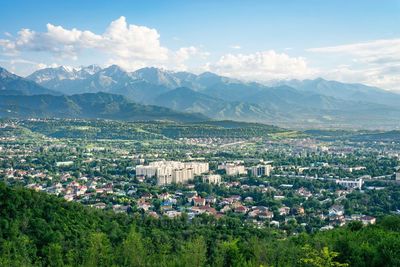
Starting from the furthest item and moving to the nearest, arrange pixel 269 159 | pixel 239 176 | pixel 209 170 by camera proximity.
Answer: pixel 269 159 → pixel 209 170 → pixel 239 176

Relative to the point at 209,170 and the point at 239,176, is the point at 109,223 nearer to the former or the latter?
the point at 239,176

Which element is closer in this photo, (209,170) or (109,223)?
(109,223)

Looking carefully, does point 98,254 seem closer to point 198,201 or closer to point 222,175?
point 198,201

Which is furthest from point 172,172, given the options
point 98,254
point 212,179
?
point 98,254

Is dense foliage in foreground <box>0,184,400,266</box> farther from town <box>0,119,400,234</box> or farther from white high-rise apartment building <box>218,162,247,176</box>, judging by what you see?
white high-rise apartment building <box>218,162,247,176</box>

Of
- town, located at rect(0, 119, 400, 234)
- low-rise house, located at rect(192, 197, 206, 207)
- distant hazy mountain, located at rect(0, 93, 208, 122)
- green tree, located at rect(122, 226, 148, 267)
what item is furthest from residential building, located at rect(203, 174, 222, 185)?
distant hazy mountain, located at rect(0, 93, 208, 122)

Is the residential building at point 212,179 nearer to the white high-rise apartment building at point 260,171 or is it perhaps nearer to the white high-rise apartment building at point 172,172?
the white high-rise apartment building at point 172,172

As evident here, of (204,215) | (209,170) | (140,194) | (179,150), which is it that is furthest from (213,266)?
(179,150)
